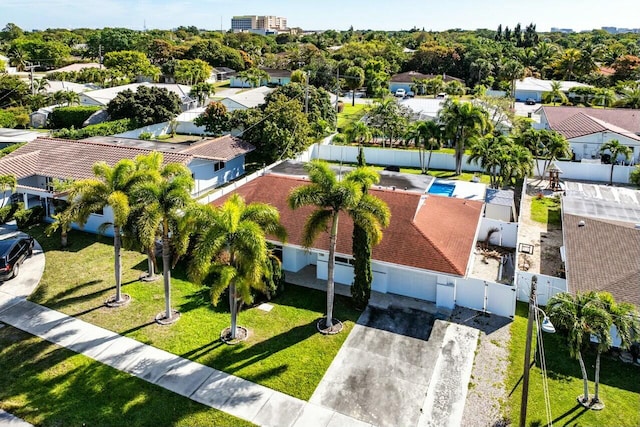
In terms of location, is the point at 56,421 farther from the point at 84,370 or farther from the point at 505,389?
the point at 505,389

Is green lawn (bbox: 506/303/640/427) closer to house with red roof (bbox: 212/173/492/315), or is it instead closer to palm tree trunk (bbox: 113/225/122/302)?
house with red roof (bbox: 212/173/492/315)

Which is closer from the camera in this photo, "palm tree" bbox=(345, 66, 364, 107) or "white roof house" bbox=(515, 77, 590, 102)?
"white roof house" bbox=(515, 77, 590, 102)

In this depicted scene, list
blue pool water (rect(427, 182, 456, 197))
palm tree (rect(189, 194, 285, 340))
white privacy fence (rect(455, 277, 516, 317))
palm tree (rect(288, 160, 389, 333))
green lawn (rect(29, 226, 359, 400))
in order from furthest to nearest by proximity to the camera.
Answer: blue pool water (rect(427, 182, 456, 197))
white privacy fence (rect(455, 277, 516, 317))
palm tree (rect(288, 160, 389, 333))
green lawn (rect(29, 226, 359, 400))
palm tree (rect(189, 194, 285, 340))

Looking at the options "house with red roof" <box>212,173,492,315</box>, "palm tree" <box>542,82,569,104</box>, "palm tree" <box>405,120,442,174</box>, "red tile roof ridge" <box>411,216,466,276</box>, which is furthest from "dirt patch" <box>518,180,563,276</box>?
"palm tree" <box>542,82,569,104</box>

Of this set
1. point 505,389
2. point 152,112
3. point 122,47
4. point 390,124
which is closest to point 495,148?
point 390,124

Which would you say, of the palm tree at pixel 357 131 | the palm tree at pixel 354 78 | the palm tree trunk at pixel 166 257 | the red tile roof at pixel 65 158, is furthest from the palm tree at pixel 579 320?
the palm tree at pixel 354 78

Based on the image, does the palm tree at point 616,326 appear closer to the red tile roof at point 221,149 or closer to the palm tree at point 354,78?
the red tile roof at point 221,149

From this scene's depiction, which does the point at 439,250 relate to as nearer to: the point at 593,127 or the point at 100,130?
the point at 593,127
